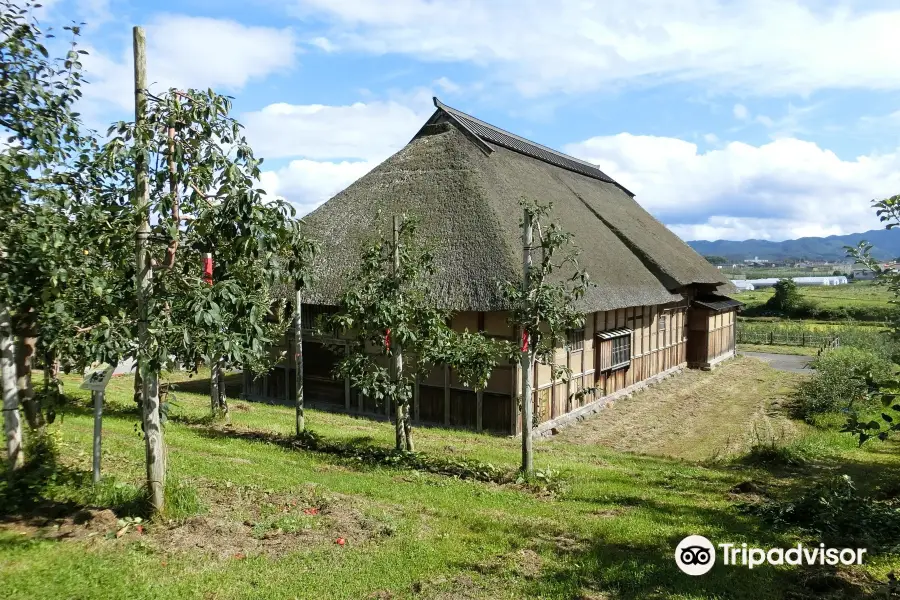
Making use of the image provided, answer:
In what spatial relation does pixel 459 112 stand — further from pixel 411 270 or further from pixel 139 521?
pixel 139 521

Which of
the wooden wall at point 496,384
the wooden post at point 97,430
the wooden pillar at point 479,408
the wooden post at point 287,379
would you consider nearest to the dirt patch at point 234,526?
the wooden post at point 97,430

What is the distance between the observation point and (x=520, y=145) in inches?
915

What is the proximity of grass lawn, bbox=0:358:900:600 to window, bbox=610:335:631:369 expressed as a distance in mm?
6891

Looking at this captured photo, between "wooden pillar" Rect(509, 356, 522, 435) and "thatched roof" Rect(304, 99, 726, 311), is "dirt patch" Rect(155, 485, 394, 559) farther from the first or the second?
"wooden pillar" Rect(509, 356, 522, 435)

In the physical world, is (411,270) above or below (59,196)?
below

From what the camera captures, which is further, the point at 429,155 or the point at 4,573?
the point at 429,155

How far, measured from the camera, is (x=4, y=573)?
4.91 metres

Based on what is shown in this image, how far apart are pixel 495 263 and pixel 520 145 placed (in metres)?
10.7

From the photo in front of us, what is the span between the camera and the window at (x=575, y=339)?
613 inches

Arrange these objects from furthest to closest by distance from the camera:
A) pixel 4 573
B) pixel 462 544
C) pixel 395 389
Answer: pixel 395 389, pixel 462 544, pixel 4 573

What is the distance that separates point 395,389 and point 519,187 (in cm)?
1065

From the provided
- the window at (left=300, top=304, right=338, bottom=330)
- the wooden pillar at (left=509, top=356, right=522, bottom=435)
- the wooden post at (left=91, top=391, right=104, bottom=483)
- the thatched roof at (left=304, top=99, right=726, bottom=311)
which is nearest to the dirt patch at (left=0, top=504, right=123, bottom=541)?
the wooden post at (left=91, top=391, right=104, bottom=483)

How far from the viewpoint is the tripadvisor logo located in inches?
235

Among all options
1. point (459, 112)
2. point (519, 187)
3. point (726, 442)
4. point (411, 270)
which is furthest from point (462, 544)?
point (459, 112)
